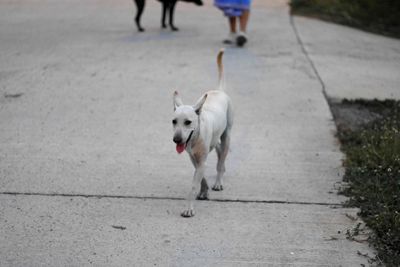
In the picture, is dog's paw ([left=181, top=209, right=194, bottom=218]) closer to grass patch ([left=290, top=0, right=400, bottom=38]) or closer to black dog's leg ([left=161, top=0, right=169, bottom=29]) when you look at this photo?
black dog's leg ([left=161, top=0, right=169, bottom=29])

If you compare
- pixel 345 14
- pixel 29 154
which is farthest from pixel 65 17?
pixel 29 154

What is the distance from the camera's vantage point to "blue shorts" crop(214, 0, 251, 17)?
9.75 meters

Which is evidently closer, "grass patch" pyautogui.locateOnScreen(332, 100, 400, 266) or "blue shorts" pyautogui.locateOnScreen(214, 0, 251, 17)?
"grass patch" pyautogui.locateOnScreen(332, 100, 400, 266)

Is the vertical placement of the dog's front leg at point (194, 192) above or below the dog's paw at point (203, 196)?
above

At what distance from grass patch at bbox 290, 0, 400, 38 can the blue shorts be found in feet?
9.92

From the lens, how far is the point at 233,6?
9.77m

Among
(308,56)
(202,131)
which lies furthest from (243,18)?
(202,131)

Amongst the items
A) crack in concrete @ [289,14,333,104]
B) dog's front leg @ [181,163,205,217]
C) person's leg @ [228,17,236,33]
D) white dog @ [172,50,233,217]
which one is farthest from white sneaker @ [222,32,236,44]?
dog's front leg @ [181,163,205,217]

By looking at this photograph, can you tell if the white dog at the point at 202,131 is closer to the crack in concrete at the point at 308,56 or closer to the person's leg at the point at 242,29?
the crack in concrete at the point at 308,56

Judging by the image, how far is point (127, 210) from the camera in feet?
16.5

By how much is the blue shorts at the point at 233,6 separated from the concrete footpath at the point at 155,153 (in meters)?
0.58

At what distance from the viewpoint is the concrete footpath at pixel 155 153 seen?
14.7ft

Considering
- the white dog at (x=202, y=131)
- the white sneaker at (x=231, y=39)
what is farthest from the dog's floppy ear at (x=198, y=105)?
the white sneaker at (x=231, y=39)

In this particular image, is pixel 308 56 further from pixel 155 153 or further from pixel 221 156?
pixel 221 156
